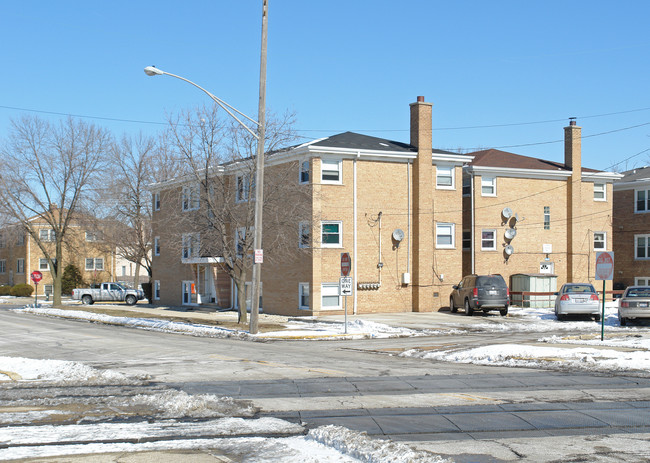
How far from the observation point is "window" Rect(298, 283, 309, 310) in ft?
106

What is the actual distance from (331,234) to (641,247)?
83.2 feet

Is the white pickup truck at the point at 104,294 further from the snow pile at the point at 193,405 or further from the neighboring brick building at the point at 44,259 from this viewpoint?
the snow pile at the point at 193,405

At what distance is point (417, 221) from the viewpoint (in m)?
34.0

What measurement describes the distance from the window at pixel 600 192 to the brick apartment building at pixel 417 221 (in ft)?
0.26

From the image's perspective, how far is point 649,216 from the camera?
46.2 meters

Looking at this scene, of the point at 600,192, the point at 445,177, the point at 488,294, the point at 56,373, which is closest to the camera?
the point at 56,373

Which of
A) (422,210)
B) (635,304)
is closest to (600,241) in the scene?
(422,210)

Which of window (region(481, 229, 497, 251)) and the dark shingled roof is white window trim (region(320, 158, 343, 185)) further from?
window (region(481, 229, 497, 251))

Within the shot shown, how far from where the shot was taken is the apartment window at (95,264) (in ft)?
242

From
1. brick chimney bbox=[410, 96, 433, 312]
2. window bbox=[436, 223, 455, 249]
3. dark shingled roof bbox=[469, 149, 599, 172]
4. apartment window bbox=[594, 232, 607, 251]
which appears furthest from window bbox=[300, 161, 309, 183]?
apartment window bbox=[594, 232, 607, 251]

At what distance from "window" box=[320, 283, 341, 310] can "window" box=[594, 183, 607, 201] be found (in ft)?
60.2

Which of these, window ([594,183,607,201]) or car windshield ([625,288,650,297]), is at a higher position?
window ([594,183,607,201])

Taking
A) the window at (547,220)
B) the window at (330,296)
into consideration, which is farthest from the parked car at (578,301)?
the window at (547,220)

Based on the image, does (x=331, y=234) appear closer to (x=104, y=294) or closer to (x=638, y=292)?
(x=638, y=292)
